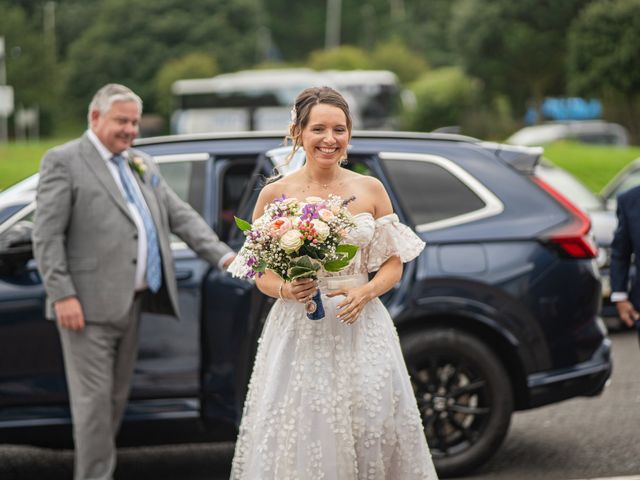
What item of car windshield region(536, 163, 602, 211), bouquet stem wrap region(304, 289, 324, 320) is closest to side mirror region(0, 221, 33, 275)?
bouquet stem wrap region(304, 289, 324, 320)

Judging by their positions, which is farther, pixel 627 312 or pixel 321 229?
pixel 627 312

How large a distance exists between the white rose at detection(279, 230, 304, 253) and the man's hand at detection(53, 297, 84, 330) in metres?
1.65

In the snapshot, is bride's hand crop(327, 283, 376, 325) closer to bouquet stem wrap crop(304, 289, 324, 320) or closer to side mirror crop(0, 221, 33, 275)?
bouquet stem wrap crop(304, 289, 324, 320)

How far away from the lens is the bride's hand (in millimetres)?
4738

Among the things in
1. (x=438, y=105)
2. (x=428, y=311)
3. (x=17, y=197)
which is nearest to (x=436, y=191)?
(x=428, y=311)

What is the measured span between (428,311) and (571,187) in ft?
23.8

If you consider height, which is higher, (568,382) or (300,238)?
(300,238)

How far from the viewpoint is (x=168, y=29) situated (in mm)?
77438

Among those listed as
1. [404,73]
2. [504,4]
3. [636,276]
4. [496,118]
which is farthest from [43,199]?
[404,73]

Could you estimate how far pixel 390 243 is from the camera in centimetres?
494

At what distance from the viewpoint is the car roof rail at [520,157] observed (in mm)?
6762

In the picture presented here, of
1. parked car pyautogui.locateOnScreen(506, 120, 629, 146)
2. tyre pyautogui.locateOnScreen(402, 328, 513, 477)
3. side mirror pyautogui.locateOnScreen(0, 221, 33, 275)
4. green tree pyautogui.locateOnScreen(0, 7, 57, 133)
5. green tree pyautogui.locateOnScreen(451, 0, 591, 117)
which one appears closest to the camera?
side mirror pyautogui.locateOnScreen(0, 221, 33, 275)

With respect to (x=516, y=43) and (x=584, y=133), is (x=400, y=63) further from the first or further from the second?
(x=584, y=133)

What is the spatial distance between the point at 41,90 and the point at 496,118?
83.0 ft
